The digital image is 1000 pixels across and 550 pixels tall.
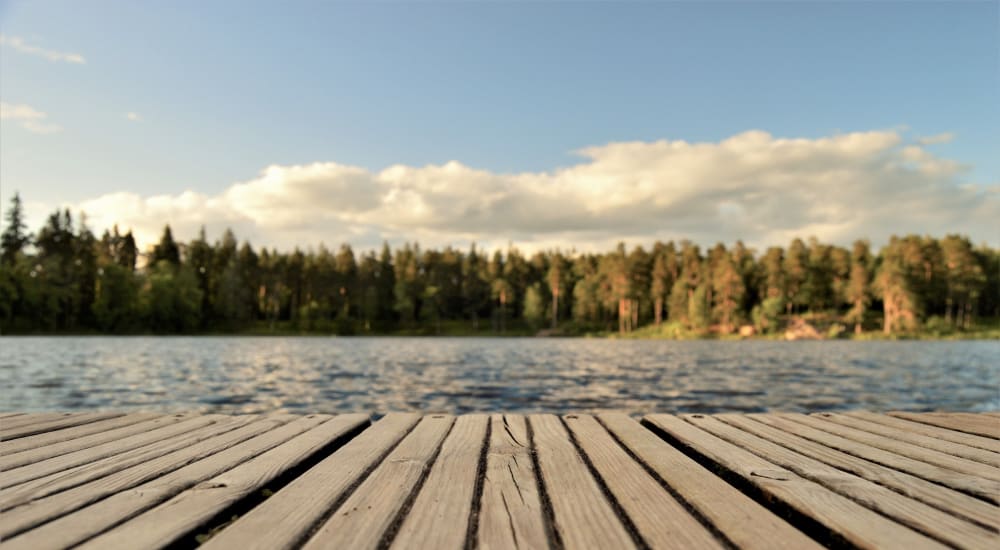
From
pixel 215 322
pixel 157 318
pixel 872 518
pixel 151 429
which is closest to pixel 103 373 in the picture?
pixel 151 429

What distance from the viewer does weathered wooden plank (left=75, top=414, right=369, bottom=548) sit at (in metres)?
2.07

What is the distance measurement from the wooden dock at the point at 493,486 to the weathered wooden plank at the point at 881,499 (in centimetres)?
1

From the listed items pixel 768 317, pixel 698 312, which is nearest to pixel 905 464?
pixel 698 312

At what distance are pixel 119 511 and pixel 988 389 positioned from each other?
25600 millimetres

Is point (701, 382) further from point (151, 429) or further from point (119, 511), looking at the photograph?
point (119, 511)

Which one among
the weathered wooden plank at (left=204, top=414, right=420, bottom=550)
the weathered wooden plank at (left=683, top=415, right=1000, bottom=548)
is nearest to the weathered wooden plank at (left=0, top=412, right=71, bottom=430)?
the weathered wooden plank at (left=204, top=414, right=420, bottom=550)

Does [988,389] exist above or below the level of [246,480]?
below

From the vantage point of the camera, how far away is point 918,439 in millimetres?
4266

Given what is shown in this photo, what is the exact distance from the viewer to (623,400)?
47.1 ft

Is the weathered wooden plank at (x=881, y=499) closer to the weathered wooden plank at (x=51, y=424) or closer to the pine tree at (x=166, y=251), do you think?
the weathered wooden plank at (x=51, y=424)

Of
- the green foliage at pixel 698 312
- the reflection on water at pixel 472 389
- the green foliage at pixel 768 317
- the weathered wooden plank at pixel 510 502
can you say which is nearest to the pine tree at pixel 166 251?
the reflection on water at pixel 472 389

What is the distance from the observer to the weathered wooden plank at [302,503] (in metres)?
2.07

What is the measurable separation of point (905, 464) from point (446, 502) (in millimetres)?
2783

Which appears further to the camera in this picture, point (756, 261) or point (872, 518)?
point (756, 261)
